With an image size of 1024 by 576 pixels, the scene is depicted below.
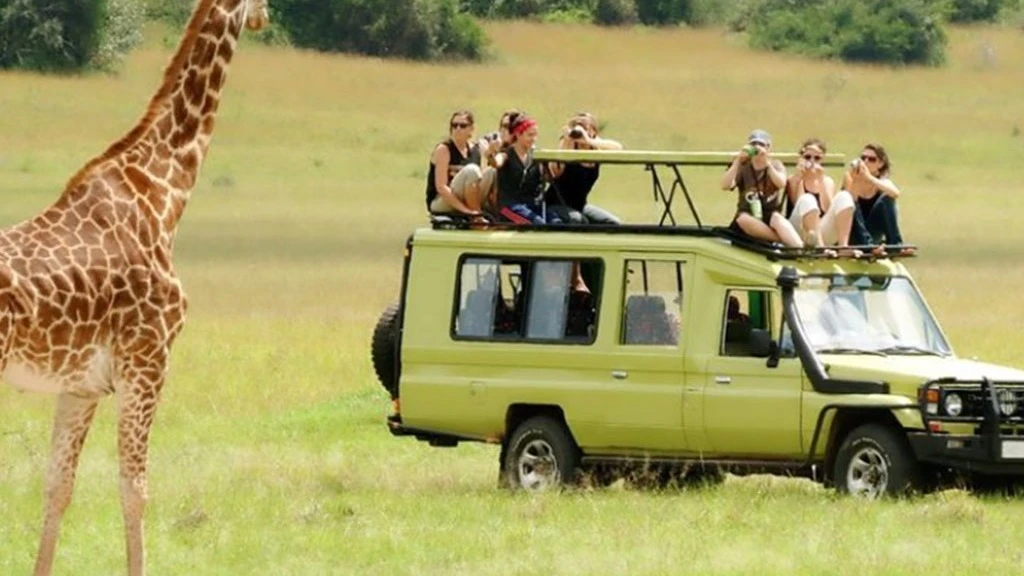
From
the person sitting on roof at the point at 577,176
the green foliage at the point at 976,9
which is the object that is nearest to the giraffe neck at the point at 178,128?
the person sitting on roof at the point at 577,176

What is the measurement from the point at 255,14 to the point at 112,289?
1.89 m

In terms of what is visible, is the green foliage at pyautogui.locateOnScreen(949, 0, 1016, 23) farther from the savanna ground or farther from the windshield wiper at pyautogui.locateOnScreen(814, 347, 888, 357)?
the windshield wiper at pyautogui.locateOnScreen(814, 347, 888, 357)

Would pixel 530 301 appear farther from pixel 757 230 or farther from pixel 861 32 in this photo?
pixel 861 32

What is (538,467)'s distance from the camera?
16.8 meters

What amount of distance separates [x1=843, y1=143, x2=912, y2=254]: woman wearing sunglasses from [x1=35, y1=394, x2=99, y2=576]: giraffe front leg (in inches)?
220

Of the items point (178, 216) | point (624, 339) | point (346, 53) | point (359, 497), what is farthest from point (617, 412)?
point (346, 53)

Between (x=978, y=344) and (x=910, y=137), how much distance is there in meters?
35.3

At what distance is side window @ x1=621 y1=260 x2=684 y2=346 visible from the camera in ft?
53.7

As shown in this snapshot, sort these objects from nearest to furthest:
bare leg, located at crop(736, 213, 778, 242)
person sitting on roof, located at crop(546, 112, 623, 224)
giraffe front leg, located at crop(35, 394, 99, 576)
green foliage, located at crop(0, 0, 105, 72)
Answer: giraffe front leg, located at crop(35, 394, 99, 576) → bare leg, located at crop(736, 213, 778, 242) → person sitting on roof, located at crop(546, 112, 623, 224) → green foliage, located at crop(0, 0, 105, 72)

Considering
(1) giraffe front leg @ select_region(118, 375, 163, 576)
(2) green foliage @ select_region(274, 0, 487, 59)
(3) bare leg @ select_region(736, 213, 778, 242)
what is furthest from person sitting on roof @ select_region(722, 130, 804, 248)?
(2) green foliage @ select_region(274, 0, 487, 59)

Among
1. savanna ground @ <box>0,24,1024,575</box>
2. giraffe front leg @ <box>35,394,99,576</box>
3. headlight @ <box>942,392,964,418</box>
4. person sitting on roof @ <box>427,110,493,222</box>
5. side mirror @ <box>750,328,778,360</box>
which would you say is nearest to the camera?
giraffe front leg @ <box>35,394,99,576</box>

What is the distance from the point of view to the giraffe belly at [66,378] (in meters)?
12.3

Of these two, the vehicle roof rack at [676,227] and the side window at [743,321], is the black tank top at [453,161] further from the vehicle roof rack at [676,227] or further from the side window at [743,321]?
the side window at [743,321]

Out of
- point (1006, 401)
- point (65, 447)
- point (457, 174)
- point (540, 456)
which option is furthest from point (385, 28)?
point (65, 447)
